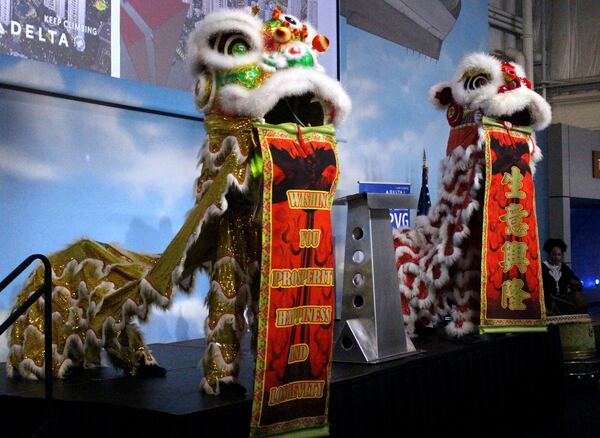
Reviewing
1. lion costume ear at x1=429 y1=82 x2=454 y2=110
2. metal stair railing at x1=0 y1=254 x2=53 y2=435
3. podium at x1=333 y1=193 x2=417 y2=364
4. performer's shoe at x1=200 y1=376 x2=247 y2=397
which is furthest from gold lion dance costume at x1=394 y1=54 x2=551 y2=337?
metal stair railing at x1=0 y1=254 x2=53 y2=435

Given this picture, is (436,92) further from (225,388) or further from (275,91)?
(225,388)

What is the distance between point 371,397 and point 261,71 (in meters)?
1.39

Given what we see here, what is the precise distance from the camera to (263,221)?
9.73ft

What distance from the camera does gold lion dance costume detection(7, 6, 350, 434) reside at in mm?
2982

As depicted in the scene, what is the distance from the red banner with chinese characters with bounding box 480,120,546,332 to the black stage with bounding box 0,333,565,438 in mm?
164

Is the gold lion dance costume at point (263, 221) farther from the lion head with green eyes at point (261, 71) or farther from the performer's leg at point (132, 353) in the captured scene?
the performer's leg at point (132, 353)

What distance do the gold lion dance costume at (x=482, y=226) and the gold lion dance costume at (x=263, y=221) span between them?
1344 millimetres

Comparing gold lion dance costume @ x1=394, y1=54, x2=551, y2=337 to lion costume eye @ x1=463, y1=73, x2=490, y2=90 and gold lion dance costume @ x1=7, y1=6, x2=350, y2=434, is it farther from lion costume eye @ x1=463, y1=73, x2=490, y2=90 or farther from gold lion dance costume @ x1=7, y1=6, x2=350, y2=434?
gold lion dance costume @ x1=7, y1=6, x2=350, y2=434

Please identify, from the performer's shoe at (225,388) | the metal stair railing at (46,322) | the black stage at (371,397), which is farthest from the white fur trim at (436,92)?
the metal stair railing at (46,322)

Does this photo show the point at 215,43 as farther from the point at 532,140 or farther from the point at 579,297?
the point at 579,297

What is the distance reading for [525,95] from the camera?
176 inches

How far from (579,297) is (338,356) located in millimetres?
2383

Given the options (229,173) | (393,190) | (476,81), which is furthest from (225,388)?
(393,190)

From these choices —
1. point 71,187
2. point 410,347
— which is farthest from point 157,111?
point 410,347
